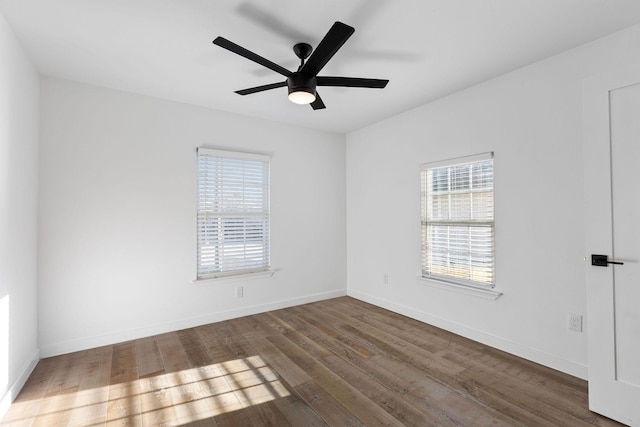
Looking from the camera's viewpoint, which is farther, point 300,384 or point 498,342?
point 498,342

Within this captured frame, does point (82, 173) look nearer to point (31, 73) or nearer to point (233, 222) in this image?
point (31, 73)

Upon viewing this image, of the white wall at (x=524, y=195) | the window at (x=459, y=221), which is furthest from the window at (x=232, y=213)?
the window at (x=459, y=221)

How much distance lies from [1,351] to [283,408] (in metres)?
1.91

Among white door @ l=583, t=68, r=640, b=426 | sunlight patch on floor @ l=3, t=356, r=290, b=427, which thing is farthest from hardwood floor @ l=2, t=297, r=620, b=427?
white door @ l=583, t=68, r=640, b=426

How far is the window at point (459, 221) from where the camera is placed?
310cm

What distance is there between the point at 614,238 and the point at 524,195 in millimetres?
871

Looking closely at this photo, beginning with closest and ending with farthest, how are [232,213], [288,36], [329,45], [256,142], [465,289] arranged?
[329,45] → [288,36] → [465,289] → [232,213] → [256,142]

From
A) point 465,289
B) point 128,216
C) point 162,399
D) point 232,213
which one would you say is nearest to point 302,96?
point 232,213

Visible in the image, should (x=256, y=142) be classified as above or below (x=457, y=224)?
above

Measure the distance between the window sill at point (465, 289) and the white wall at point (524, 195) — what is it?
50 mm

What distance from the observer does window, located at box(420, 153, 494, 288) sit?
10.2ft

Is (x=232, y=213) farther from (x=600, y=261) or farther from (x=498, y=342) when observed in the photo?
(x=600, y=261)

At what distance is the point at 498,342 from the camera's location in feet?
9.70

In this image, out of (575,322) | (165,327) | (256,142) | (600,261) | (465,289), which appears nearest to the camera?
(600,261)
